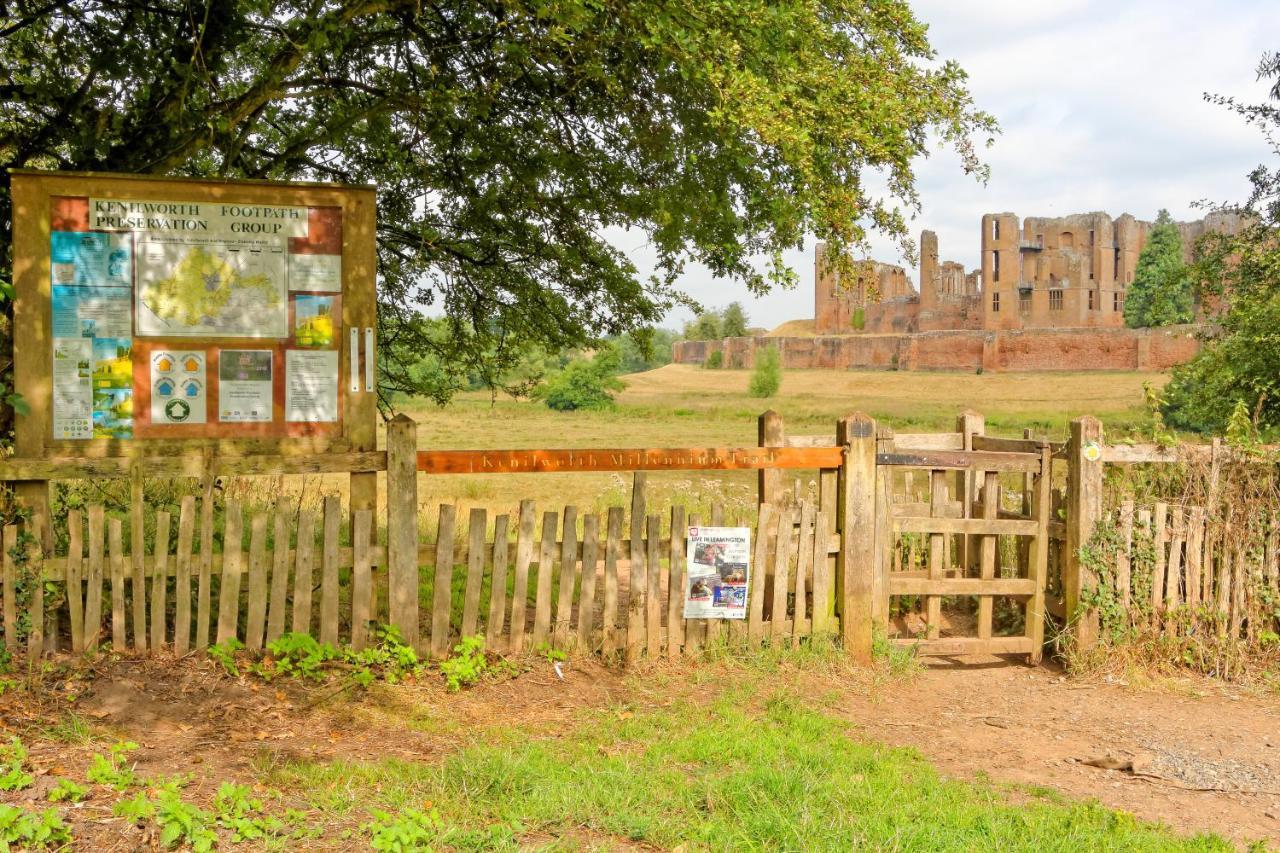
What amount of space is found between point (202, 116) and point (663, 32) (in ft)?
10.2

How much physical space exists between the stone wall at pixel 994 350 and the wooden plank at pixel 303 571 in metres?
57.6

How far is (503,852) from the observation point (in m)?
3.91

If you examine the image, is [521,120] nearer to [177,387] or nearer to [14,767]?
[177,387]

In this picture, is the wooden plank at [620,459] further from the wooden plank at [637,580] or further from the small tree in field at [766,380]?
the small tree in field at [766,380]

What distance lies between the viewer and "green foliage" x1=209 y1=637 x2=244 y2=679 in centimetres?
593

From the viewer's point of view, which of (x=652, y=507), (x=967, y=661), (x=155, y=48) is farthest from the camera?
(x=652, y=507)

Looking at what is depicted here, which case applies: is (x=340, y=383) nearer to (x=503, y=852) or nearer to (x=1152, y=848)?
(x=503, y=852)

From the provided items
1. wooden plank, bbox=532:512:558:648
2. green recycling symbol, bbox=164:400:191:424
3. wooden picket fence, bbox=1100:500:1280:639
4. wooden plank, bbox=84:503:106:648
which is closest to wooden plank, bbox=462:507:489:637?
wooden plank, bbox=532:512:558:648

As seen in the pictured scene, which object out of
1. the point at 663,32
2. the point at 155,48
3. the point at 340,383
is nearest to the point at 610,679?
the point at 340,383

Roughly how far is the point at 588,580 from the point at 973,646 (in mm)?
2956

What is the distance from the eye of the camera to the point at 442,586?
253 inches

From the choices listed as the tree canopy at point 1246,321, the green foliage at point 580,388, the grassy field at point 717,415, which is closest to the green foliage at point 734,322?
the grassy field at point 717,415

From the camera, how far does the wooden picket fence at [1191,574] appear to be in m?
7.60

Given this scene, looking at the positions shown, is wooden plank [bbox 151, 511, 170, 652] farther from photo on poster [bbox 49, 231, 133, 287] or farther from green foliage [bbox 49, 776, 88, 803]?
green foliage [bbox 49, 776, 88, 803]
